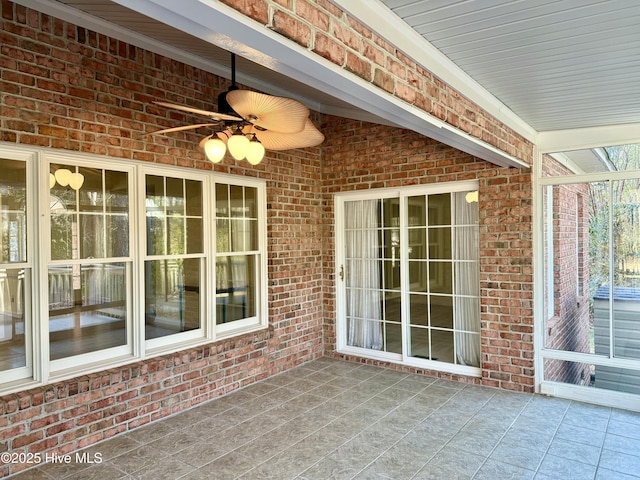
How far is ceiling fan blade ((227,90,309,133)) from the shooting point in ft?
9.07

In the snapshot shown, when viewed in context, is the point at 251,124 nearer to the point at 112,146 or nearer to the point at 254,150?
the point at 254,150

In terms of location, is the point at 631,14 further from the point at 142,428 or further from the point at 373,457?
the point at 142,428

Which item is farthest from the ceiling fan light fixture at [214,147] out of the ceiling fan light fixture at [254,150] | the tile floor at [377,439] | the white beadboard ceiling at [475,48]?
the tile floor at [377,439]

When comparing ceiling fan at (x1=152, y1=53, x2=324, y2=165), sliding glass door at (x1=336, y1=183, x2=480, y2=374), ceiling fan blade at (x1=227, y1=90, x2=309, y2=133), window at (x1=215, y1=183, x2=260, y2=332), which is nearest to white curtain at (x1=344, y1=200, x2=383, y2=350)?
sliding glass door at (x1=336, y1=183, x2=480, y2=374)

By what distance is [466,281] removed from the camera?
5.06 metres

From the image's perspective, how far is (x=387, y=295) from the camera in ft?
18.6

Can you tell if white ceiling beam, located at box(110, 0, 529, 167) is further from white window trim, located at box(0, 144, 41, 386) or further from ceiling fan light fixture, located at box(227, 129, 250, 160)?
white window trim, located at box(0, 144, 41, 386)

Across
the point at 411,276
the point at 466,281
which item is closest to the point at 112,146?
the point at 411,276

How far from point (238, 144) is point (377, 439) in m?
2.62

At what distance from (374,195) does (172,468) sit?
12.7 ft

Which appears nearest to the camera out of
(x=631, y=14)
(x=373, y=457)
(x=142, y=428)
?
(x=631, y=14)

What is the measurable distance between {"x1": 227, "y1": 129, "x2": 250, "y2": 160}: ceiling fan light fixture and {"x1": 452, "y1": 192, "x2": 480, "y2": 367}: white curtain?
115 inches

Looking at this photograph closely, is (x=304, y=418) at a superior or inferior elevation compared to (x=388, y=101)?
inferior

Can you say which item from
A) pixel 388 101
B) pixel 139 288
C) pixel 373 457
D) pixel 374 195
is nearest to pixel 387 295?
pixel 374 195
